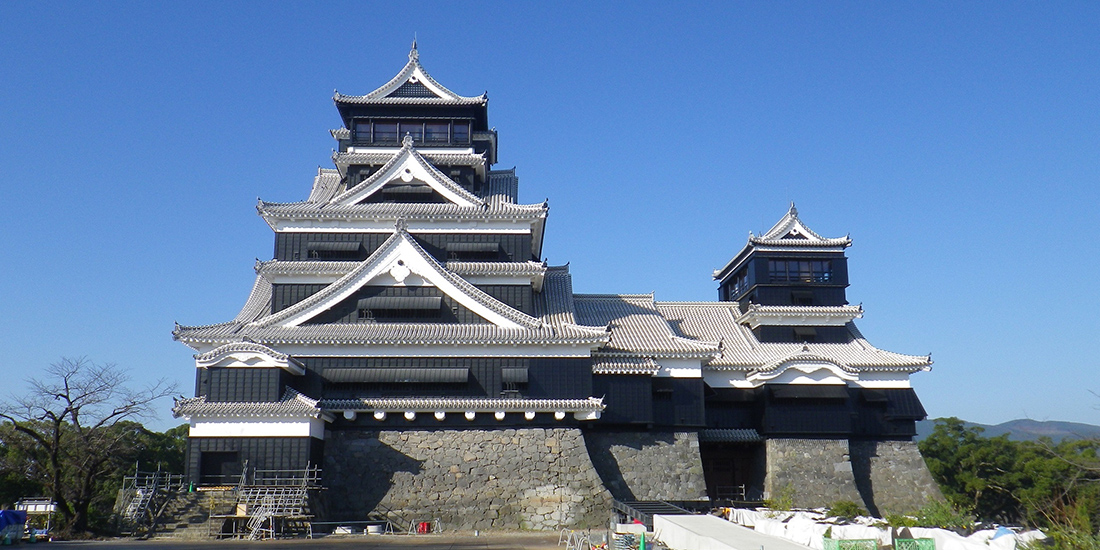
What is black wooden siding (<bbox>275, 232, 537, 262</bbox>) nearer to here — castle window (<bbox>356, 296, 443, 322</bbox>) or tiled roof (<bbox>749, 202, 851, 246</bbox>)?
castle window (<bbox>356, 296, 443, 322</bbox>)

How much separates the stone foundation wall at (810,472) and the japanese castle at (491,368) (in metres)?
0.07

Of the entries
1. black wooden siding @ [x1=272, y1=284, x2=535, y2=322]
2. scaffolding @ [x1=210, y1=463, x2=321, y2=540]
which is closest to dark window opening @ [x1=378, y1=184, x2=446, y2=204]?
black wooden siding @ [x1=272, y1=284, x2=535, y2=322]

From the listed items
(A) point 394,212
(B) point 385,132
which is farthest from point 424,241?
(B) point 385,132

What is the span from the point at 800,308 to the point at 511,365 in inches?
521

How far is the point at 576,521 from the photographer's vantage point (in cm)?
2489

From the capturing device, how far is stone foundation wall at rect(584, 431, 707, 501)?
1076 inches

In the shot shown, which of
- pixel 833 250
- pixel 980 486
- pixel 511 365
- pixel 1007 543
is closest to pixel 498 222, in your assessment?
pixel 511 365

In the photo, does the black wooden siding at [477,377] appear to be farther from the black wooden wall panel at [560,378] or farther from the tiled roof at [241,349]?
the tiled roof at [241,349]

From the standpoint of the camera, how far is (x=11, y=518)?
21.7 m

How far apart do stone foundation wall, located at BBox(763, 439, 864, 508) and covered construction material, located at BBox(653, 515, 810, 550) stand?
37.5 feet

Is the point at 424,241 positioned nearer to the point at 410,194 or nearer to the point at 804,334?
the point at 410,194

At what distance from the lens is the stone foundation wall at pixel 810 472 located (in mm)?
29625

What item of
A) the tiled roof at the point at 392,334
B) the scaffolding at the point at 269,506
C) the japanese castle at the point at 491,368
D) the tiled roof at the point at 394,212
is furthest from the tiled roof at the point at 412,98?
the scaffolding at the point at 269,506

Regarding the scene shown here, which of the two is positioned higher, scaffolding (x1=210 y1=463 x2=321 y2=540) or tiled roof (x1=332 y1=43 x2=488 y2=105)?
tiled roof (x1=332 y1=43 x2=488 y2=105)
